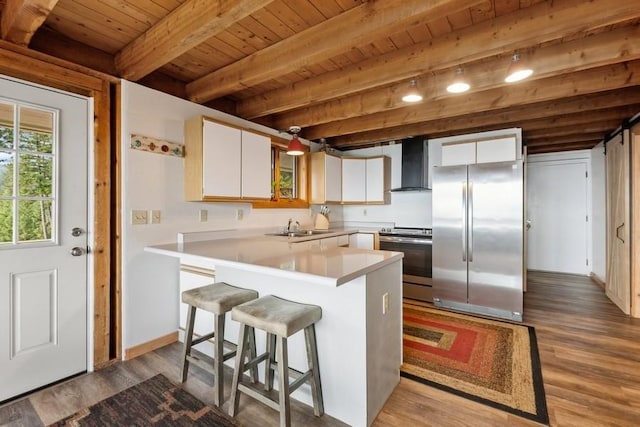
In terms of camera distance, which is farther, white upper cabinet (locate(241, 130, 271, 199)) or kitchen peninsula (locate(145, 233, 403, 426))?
white upper cabinet (locate(241, 130, 271, 199))

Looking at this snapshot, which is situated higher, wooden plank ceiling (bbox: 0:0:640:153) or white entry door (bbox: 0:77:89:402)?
wooden plank ceiling (bbox: 0:0:640:153)

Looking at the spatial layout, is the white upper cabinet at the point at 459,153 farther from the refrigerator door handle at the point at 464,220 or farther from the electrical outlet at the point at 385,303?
the electrical outlet at the point at 385,303

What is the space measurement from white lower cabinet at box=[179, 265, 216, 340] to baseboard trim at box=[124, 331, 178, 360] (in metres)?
0.08

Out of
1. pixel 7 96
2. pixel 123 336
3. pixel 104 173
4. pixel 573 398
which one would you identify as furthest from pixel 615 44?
pixel 123 336

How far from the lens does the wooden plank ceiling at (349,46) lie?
171cm

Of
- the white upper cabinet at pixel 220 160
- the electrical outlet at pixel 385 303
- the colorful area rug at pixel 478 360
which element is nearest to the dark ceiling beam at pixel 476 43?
the white upper cabinet at pixel 220 160

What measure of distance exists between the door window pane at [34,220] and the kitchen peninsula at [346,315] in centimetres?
96

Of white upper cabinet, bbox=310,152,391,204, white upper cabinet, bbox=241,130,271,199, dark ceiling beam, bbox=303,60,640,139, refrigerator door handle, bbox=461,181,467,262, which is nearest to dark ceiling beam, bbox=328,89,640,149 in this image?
white upper cabinet, bbox=310,152,391,204

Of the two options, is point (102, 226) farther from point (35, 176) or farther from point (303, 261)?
point (303, 261)

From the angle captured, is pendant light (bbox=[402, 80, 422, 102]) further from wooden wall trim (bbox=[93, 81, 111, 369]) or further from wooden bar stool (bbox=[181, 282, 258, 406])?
wooden wall trim (bbox=[93, 81, 111, 369])

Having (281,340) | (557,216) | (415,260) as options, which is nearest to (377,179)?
(415,260)

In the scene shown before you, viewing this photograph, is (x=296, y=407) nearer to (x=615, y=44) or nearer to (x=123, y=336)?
(x=123, y=336)

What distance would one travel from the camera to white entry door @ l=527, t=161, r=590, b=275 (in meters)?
5.43

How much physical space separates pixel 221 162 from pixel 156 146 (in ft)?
1.81
